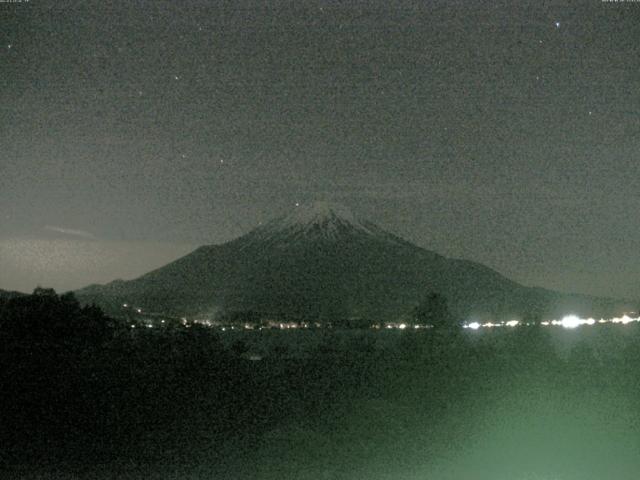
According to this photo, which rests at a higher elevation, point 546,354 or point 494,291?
point 494,291

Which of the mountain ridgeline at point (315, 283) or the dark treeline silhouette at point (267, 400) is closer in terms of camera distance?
the dark treeline silhouette at point (267, 400)

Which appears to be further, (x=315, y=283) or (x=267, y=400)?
(x=315, y=283)

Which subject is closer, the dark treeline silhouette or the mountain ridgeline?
the dark treeline silhouette

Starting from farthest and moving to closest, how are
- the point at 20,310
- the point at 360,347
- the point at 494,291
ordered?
the point at 494,291 → the point at 360,347 → the point at 20,310

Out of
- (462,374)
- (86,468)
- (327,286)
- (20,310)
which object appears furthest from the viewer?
(327,286)

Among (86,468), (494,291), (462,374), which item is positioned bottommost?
(86,468)

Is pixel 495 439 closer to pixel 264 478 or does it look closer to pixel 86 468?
pixel 264 478

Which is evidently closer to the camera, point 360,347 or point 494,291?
point 360,347

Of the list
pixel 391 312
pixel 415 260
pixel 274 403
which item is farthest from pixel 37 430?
pixel 415 260
